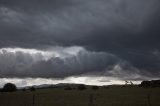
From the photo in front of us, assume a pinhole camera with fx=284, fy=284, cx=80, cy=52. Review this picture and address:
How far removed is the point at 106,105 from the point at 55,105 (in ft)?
27.3

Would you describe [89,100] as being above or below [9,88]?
below

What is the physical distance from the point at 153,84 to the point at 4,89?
7000 cm

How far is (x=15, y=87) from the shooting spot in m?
138

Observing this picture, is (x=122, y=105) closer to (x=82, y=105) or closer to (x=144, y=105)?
(x=144, y=105)

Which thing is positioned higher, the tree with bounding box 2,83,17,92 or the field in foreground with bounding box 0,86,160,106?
the tree with bounding box 2,83,17,92

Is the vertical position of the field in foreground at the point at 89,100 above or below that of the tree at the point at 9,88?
below

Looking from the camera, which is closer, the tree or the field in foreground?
the field in foreground

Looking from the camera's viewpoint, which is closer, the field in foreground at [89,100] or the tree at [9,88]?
the field in foreground at [89,100]

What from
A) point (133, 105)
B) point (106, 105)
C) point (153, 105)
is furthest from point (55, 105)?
point (153, 105)

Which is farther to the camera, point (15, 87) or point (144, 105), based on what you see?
point (15, 87)

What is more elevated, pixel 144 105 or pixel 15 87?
pixel 15 87

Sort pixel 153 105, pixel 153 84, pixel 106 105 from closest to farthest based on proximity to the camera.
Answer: pixel 153 105 → pixel 106 105 → pixel 153 84

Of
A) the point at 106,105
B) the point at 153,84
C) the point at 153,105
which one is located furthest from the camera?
the point at 153,84

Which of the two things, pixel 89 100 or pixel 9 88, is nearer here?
pixel 89 100
